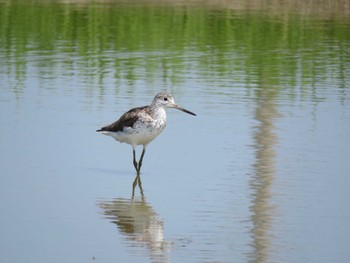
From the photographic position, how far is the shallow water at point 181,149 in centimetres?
1052

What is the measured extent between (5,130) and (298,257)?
20.7 feet

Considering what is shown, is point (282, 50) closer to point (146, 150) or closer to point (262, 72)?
point (262, 72)

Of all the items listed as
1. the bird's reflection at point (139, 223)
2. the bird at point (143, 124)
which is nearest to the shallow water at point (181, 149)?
the bird's reflection at point (139, 223)

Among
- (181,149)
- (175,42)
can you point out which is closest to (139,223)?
(181,149)

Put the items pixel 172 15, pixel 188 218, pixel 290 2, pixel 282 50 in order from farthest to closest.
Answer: pixel 290 2, pixel 172 15, pixel 282 50, pixel 188 218

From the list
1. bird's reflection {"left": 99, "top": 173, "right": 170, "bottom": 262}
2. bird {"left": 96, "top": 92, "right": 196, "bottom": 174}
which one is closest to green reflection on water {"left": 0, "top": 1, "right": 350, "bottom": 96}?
bird {"left": 96, "top": 92, "right": 196, "bottom": 174}

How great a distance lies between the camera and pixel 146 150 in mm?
14648

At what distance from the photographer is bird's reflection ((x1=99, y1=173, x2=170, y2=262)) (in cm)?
1023

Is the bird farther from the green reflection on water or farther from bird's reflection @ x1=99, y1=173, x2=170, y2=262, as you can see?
the green reflection on water

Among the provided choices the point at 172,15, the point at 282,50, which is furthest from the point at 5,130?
the point at 172,15

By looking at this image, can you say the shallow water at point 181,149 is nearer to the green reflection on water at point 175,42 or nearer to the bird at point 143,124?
the green reflection on water at point 175,42

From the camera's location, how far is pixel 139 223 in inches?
442

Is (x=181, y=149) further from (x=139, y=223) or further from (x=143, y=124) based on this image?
(x=139, y=223)

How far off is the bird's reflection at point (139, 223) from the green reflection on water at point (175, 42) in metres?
7.53
